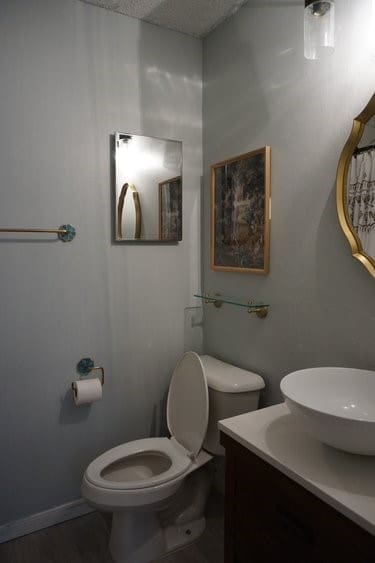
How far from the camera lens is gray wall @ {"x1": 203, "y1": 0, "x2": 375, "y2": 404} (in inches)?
50.7

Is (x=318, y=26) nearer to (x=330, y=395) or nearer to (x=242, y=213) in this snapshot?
(x=242, y=213)

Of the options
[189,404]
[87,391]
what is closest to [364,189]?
[189,404]

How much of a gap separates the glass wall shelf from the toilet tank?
0.30 m

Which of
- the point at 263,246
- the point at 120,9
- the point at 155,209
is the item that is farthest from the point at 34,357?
the point at 120,9

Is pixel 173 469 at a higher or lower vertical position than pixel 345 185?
lower

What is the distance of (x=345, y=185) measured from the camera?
4.26 feet

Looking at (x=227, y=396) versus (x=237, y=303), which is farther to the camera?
(x=237, y=303)

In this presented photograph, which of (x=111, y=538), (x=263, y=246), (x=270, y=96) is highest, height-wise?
(x=270, y=96)

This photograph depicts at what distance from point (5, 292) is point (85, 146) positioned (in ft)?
2.56

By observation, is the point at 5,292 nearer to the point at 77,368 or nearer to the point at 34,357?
the point at 34,357

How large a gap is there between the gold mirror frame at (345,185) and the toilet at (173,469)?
29.0 inches

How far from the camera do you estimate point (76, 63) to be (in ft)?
5.69

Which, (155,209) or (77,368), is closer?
(77,368)

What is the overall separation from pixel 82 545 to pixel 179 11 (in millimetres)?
2569
